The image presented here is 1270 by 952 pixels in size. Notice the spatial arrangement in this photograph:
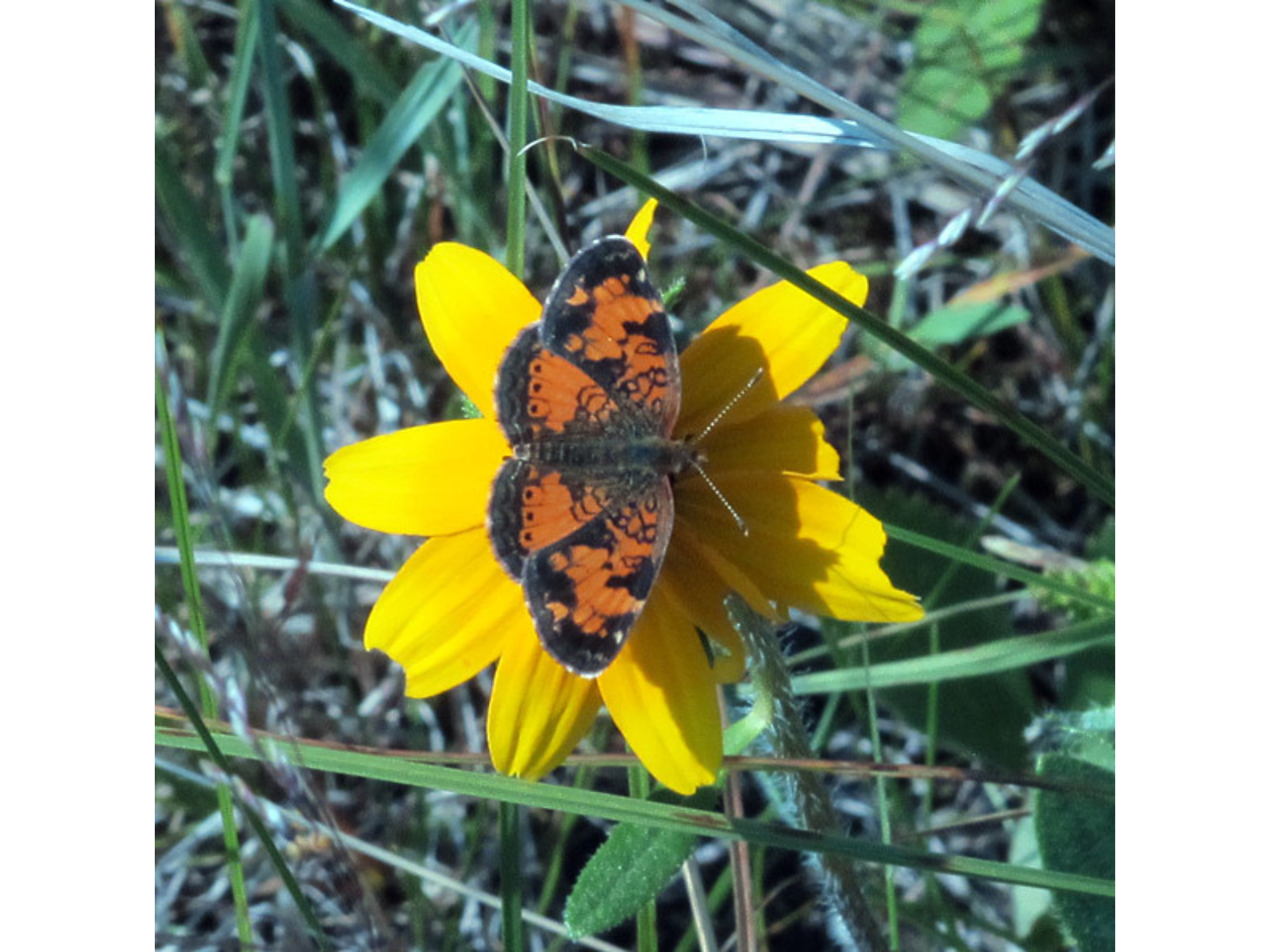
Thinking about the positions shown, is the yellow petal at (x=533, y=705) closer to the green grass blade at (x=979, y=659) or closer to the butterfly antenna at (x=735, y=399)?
the butterfly antenna at (x=735, y=399)

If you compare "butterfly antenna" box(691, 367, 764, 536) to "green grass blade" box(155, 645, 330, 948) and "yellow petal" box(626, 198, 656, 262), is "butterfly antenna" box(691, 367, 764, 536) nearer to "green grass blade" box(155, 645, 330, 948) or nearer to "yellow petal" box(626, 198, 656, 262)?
"yellow petal" box(626, 198, 656, 262)

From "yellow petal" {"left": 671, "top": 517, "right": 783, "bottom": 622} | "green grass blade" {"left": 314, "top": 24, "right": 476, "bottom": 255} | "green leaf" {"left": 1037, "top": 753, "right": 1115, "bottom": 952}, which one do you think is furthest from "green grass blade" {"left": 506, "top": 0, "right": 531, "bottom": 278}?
"green leaf" {"left": 1037, "top": 753, "right": 1115, "bottom": 952}

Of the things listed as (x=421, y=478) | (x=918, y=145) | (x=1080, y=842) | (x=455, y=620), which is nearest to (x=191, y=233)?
(x=421, y=478)

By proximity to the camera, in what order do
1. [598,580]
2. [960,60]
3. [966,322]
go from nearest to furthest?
1. [598,580]
2. [960,60]
3. [966,322]

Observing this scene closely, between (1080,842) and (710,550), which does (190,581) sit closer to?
(710,550)

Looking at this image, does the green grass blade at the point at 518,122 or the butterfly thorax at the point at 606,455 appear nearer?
the butterfly thorax at the point at 606,455

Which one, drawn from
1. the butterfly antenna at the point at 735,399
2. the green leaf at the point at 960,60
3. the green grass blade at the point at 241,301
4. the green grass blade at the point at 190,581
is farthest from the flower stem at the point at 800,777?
the green leaf at the point at 960,60
